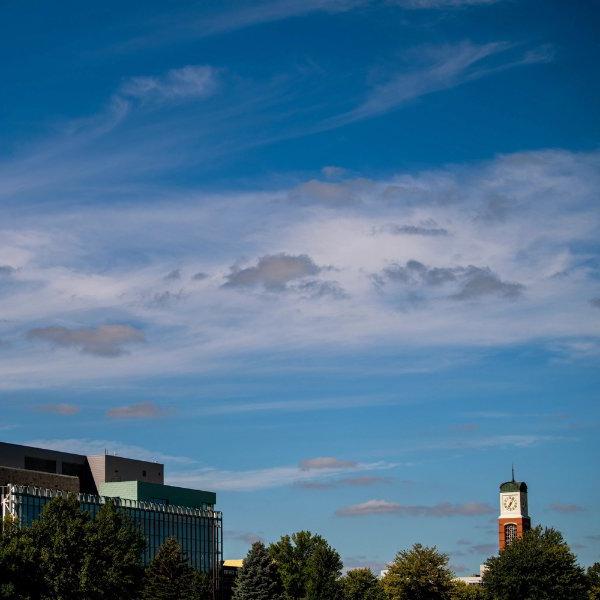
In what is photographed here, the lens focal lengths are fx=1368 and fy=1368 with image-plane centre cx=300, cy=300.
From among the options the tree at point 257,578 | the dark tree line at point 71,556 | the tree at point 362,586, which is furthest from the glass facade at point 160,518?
the dark tree line at point 71,556

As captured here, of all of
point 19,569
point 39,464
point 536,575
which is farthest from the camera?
point 39,464

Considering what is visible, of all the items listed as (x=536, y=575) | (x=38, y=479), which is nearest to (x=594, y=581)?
(x=536, y=575)

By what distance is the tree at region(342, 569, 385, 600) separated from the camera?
145250mm

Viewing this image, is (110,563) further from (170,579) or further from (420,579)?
(420,579)

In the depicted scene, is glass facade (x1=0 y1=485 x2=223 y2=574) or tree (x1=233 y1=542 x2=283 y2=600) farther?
glass facade (x1=0 y1=485 x2=223 y2=574)

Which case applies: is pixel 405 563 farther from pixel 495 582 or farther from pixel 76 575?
pixel 76 575

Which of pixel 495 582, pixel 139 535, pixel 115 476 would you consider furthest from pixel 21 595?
pixel 115 476

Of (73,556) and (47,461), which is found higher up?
(47,461)

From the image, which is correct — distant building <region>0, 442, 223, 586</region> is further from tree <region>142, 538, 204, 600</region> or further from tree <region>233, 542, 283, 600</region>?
tree <region>142, 538, 204, 600</region>

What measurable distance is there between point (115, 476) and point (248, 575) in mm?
37848

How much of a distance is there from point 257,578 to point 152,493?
3364 cm

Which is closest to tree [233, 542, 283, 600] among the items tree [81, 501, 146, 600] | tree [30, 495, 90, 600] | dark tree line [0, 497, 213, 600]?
dark tree line [0, 497, 213, 600]

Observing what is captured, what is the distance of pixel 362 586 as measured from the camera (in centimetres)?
14712

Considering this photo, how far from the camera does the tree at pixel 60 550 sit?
103 m
